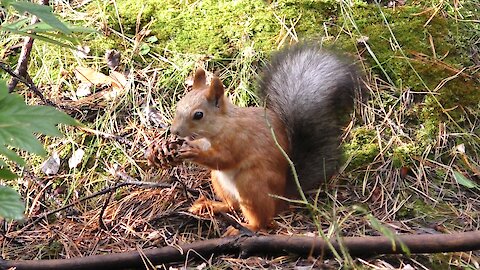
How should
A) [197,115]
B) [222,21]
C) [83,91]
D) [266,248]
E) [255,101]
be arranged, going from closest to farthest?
[266,248]
[197,115]
[255,101]
[83,91]
[222,21]

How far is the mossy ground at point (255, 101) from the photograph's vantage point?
7.20 feet

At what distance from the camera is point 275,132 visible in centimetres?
217

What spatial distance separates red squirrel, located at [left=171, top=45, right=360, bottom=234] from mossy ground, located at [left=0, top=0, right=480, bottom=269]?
0.39ft

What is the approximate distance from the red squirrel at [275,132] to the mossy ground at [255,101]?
12cm

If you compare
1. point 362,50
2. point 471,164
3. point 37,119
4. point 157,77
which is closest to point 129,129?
point 157,77

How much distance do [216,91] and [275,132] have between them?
9.3 inches

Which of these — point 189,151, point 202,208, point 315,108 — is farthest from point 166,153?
point 315,108

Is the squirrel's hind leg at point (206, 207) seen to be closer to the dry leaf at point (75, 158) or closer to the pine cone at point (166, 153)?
the pine cone at point (166, 153)

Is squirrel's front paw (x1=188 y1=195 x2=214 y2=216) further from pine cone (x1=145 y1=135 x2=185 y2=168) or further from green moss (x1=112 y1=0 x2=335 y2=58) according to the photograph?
green moss (x1=112 y1=0 x2=335 y2=58)

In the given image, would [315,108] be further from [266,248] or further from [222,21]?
[222,21]

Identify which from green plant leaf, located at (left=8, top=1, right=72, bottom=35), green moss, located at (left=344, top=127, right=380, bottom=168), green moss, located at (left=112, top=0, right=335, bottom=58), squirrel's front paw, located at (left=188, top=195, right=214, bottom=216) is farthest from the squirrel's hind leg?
green plant leaf, located at (left=8, top=1, right=72, bottom=35)

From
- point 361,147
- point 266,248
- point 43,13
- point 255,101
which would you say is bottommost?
point 266,248

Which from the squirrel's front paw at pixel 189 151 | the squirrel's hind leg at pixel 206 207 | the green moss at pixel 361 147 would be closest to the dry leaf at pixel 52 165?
the squirrel's hind leg at pixel 206 207

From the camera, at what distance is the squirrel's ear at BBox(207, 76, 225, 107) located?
2.12m
